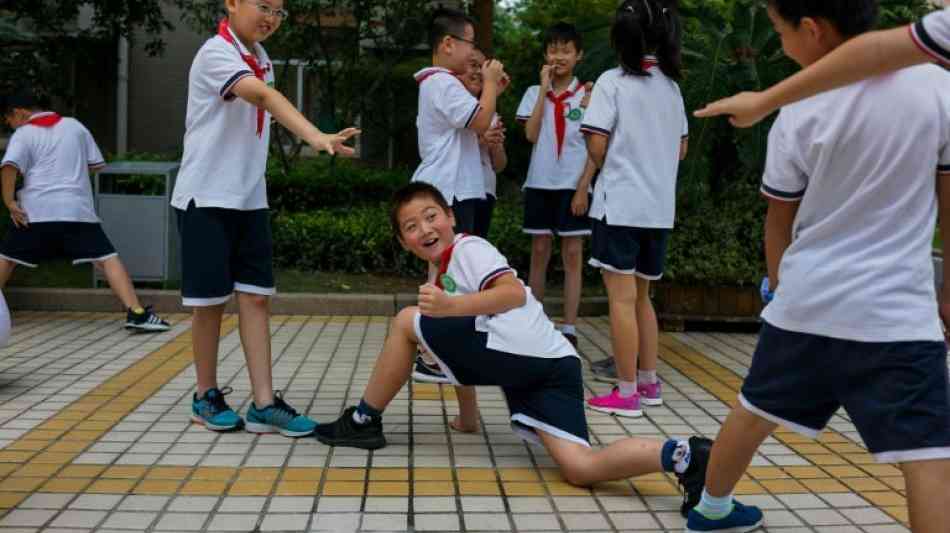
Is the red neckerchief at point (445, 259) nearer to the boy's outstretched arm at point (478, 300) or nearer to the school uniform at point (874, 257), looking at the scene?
the boy's outstretched arm at point (478, 300)

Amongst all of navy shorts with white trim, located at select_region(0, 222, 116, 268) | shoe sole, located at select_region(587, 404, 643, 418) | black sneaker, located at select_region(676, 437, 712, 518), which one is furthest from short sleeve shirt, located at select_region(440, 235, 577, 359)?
navy shorts with white trim, located at select_region(0, 222, 116, 268)

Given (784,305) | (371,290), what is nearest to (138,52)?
(371,290)

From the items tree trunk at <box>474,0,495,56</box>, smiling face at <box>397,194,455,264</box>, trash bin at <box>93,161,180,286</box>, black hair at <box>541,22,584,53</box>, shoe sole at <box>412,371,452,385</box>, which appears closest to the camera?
smiling face at <box>397,194,455,264</box>

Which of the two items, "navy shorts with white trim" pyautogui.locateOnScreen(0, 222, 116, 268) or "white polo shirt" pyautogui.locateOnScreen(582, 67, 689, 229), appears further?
"navy shorts with white trim" pyautogui.locateOnScreen(0, 222, 116, 268)

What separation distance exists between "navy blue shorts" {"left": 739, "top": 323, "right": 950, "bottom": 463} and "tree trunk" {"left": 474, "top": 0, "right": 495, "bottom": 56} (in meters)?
7.29

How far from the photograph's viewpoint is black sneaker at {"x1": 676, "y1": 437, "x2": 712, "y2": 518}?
332 centimetres

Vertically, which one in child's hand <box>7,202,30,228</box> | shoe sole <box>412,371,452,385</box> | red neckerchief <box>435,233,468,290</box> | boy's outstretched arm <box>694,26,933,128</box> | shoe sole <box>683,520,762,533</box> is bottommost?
shoe sole <box>683,520,762,533</box>

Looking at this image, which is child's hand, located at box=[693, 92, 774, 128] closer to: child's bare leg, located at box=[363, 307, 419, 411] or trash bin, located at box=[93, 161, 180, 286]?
child's bare leg, located at box=[363, 307, 419, 411]

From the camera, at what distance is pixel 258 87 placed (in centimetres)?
394

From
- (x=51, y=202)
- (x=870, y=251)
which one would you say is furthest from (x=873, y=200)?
(x=51, y=202)

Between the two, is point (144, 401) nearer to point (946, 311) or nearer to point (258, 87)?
point (258, 87)

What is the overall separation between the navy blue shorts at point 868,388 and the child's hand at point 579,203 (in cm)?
322

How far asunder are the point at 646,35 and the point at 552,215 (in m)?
1.84

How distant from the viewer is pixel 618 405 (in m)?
4.75
